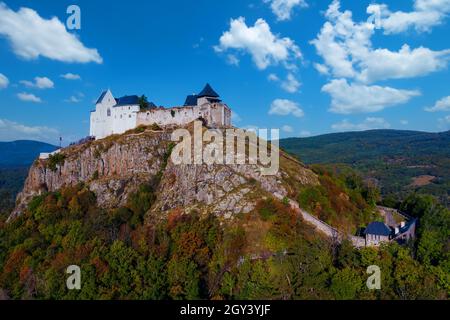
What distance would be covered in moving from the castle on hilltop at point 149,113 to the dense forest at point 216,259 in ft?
48.2

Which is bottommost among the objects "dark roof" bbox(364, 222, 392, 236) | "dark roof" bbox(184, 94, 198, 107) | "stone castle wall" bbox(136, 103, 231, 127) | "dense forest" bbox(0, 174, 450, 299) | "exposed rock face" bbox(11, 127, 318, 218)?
"dense forest" bbox(0, 174, 450, 299)

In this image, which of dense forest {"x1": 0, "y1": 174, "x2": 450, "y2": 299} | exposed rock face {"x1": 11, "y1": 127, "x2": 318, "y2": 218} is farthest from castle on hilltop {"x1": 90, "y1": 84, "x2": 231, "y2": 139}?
dense forest {"x1": 0, "y1": 174, "x2": 450, "y2": 299}

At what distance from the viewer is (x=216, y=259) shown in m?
45.3

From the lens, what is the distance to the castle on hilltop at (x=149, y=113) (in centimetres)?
6444

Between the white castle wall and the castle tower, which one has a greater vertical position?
the castle tower

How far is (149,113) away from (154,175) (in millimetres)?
12371

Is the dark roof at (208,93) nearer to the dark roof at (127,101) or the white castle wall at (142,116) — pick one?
the white castle wall at (142,116)

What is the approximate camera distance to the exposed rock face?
51281 millimetres

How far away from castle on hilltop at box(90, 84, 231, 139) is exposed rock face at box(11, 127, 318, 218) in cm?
325

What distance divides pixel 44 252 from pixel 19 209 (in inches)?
633

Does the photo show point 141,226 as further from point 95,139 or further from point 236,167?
point 95,139

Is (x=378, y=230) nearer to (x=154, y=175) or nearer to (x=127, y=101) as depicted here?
(x=154, y=175)

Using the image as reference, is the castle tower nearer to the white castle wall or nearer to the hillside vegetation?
the white castle wall

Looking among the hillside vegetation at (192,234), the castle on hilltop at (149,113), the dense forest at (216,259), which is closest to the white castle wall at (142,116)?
the castle on hilltop at (149,113)
